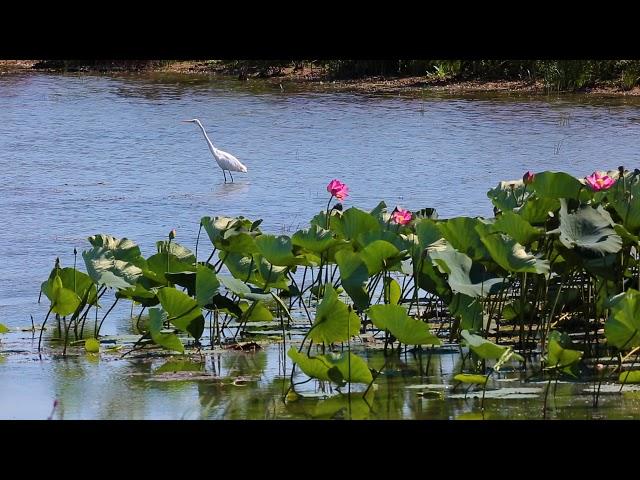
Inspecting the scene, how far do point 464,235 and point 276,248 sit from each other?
2.02ft

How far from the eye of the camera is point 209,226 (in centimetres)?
410

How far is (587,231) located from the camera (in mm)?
3545

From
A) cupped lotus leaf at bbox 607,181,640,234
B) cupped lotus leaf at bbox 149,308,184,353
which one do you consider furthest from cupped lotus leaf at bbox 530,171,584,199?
cupped lotus leaf at bbox 149,308,184,353

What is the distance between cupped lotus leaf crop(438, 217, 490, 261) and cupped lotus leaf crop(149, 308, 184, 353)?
0.93m

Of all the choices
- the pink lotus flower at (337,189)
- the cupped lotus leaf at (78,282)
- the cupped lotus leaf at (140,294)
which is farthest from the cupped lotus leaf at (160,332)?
the pink lotus flower at (337,189)

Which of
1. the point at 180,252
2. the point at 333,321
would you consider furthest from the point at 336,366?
the point at 180,252

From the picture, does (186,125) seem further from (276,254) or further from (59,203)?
(276,254)

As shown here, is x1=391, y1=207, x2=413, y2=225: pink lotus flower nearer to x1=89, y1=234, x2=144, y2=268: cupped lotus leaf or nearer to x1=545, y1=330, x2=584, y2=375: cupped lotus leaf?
x1=89, y1=234, x2=144, y2=268: cupped lotus leaf

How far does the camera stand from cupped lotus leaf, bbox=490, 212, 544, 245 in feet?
11.7

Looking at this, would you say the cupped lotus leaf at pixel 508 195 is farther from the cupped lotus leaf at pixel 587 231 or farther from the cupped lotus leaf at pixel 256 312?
the cupped lotus leaf at pixel 256 312

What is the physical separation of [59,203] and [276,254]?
352cm
